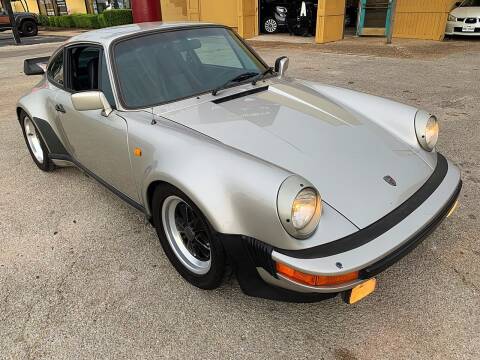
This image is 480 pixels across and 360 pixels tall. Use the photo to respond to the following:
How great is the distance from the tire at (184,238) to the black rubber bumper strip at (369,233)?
0.55 meters

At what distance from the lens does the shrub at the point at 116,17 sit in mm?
20656

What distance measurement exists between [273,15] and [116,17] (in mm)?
10292

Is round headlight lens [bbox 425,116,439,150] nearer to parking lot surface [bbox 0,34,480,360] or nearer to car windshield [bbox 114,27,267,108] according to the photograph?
parking lot surface [bbox 0,34,480,360]

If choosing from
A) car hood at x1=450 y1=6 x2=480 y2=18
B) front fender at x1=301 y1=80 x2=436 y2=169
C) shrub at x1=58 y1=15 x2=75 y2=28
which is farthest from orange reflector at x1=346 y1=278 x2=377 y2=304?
shrub at x1=58 y1=15 x2=75 y2=28

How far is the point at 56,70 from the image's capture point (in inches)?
140

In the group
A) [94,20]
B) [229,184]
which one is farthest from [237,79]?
[94,20]

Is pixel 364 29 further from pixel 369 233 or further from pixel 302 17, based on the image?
pixel 369 233

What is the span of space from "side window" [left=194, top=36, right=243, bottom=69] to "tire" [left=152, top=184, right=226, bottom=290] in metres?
1.33

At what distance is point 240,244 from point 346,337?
2.49 ft

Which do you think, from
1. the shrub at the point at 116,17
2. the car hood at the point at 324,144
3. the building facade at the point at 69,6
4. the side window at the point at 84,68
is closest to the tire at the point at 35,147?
the side window at the point at 84,68

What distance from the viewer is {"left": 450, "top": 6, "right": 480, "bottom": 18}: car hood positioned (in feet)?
37.2

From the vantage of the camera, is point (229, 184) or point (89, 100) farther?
point (89, 100)

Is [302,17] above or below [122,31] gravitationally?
below

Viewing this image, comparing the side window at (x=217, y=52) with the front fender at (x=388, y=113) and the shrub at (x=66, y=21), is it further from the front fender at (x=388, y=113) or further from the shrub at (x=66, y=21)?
the shrub at (x=66, y=21)
